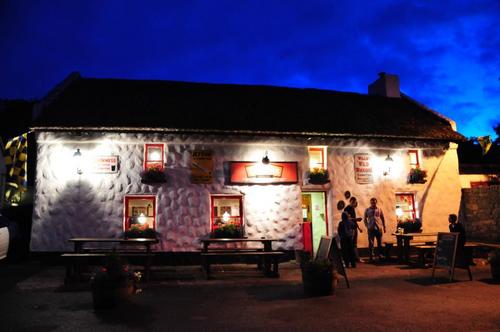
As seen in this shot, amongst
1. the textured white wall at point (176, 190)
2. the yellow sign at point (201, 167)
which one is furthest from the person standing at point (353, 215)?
the yellow sign at point (201, 167)

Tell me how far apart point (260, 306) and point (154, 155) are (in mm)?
7263

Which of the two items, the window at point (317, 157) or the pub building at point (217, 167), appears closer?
the pub building at point (217, 167)

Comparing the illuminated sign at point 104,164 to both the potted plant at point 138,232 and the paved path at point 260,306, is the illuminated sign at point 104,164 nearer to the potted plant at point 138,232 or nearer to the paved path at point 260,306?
the potted plant at point 138,232

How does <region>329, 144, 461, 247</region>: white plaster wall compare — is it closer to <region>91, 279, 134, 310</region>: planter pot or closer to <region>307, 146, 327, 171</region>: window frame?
<region>307, 146, 327, 171</region>: window frame

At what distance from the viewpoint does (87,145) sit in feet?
40.5

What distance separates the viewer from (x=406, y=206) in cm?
1448

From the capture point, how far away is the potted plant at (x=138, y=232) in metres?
12.0

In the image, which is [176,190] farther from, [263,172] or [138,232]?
[263,172]

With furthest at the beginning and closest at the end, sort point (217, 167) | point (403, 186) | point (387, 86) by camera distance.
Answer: point (387, 86) < point (403, 186) < point (217, 167)

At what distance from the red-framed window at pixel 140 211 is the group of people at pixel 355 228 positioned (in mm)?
5919

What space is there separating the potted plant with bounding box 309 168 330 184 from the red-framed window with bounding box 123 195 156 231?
17.3 ft

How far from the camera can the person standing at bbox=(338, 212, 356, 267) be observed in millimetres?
11609

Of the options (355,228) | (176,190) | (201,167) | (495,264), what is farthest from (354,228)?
(176,190)

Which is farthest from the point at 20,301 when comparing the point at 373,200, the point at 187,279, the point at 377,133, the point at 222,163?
the point at 377,133
